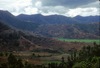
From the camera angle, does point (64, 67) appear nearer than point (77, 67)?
No

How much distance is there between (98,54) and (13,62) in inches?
1927

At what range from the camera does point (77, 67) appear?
99.6 meters

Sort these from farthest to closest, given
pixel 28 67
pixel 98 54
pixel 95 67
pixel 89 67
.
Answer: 1. pixel 98 54
2. pixel 28 67
3. pixel 89 67
4. pixel 95 67

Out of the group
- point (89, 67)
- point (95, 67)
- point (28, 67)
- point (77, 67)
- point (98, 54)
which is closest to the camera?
point (95, 67)

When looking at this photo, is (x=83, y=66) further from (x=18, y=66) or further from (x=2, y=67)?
Answer: (x=2, y=67)

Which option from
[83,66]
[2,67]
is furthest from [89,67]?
[2,67]

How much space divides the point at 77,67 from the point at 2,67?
29965 mm

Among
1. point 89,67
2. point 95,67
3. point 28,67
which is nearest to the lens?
point 95,67

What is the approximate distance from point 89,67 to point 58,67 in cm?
3453

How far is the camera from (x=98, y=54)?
436 feet

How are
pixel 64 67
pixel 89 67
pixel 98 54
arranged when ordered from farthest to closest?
1. pixel 98 54
2. pixel 64 67
3. pixel 89 67

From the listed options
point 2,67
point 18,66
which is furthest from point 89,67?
point 2,67

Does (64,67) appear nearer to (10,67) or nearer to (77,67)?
(77,67)

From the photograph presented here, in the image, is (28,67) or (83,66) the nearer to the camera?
(83,66)
